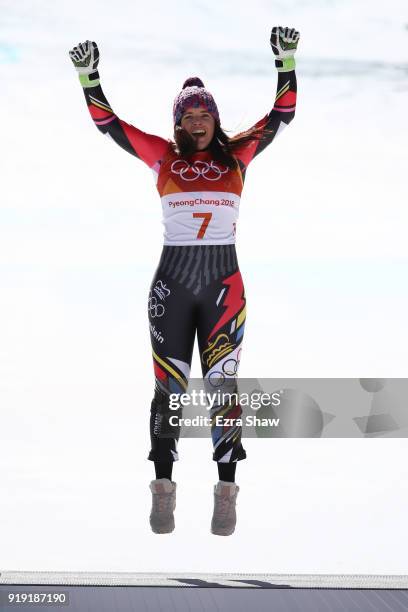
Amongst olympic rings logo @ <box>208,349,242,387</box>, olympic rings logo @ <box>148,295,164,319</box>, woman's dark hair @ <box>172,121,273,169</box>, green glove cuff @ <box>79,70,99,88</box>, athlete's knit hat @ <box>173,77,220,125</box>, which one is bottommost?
olympic rings logo @ <box>208,349,242,387</box>

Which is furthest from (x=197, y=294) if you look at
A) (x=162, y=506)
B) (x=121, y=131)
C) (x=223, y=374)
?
(x=162, y=506)

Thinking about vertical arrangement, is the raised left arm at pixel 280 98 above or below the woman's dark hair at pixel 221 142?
above

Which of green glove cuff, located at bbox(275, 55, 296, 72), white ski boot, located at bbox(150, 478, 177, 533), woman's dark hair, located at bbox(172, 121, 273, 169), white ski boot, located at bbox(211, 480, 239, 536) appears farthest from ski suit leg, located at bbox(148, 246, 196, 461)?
green glove cuff, located at bbox(275, 55, 296, 72)

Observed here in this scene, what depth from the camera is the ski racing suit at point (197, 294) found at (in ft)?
11.4

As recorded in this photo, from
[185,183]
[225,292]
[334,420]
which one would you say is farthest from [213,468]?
A: [185,183]

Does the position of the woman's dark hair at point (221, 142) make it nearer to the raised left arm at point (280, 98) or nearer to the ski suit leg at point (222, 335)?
the raised left arm at point (280, 98)

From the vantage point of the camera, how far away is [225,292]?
350cm

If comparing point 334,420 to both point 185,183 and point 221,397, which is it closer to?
point 221,397

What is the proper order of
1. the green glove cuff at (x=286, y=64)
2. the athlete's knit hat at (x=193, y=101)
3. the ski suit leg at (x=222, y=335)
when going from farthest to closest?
the green glove cuff at (x=286, y=64), the athlete's knit hat at (x=193, y=101), the ski suit leg at (x=222, y=335)

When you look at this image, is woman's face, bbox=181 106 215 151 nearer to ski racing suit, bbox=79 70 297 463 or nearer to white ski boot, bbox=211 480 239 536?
ski racing suit, bbox=79 70 297 463

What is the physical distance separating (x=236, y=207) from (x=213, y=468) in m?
1.92

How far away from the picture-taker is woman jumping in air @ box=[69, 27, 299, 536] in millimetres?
3492

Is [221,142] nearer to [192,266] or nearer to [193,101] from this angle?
[193,101]

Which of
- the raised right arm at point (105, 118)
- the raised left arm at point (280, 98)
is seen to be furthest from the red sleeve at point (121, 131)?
the raised left arm at point (280, 98)
